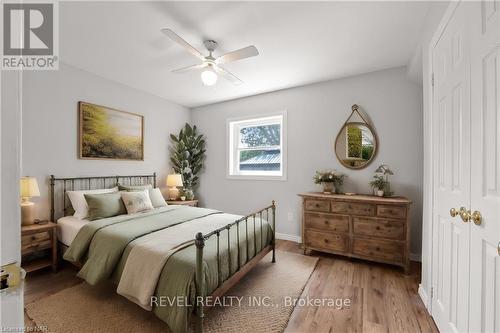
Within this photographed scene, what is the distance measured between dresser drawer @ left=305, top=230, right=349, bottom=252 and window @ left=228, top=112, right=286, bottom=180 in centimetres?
111

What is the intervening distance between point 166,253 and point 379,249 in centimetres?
247

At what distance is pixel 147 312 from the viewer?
1.91m

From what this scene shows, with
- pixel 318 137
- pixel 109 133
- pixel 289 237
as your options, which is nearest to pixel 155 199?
pixel 109 133

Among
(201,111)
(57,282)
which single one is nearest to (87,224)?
(57,282)

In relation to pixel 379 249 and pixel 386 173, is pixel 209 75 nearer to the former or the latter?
pixel 386 173

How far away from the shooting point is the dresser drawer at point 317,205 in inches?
118

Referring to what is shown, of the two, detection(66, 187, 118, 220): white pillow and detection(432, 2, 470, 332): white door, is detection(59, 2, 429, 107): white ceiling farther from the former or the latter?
detection(66, 187, 118, 220): white pillow

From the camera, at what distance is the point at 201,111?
4.79 metres

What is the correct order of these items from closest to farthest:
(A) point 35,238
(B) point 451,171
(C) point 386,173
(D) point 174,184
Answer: (B) point 451,171, (A) point 35,238, (C) point 386,173, (D) point 174,184

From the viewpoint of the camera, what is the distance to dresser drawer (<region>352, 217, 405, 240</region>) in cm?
260

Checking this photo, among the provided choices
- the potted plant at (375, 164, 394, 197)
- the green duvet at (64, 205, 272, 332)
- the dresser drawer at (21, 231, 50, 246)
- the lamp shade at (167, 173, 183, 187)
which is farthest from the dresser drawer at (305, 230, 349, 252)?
the dresser drawer at (21, 231, 50, 246)

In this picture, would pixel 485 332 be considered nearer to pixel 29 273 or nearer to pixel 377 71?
pixel 377 71

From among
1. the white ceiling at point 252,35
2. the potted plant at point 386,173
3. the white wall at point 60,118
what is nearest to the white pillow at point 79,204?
the white wall at point 60,118

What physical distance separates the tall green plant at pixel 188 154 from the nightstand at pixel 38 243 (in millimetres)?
2209
